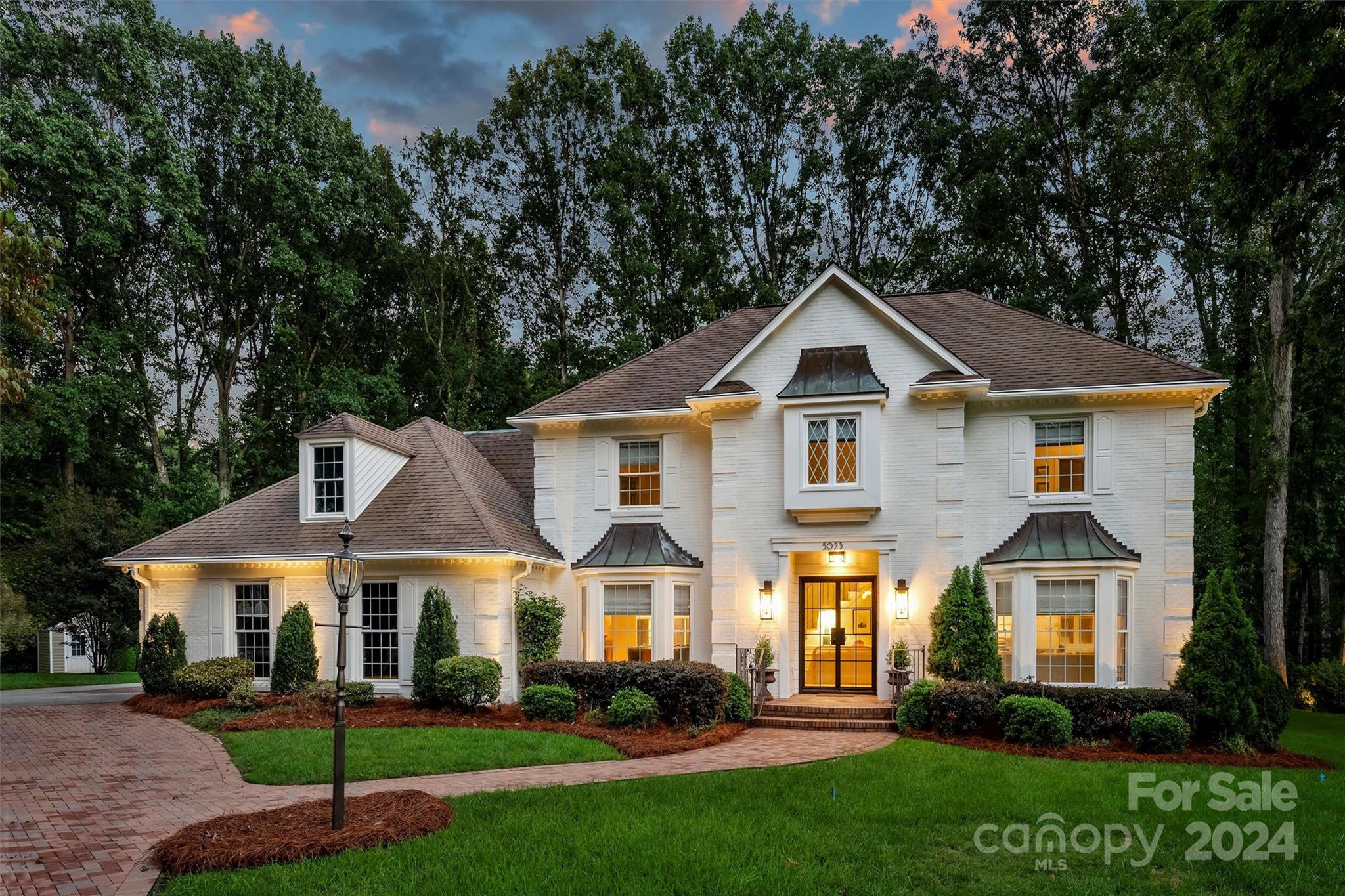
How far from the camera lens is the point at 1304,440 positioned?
23984 mm

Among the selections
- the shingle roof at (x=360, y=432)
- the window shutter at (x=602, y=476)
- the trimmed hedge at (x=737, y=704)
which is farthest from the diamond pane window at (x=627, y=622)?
the shingle roof at (x=360, y=432)

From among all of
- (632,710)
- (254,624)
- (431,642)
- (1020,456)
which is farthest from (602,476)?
(1020,456)

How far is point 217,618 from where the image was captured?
714 inches

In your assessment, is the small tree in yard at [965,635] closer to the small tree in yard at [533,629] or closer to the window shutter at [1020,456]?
the window shutter at [1020,456]

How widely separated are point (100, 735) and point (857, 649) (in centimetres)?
1399

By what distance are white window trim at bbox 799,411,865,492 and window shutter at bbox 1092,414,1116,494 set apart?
14.9ft

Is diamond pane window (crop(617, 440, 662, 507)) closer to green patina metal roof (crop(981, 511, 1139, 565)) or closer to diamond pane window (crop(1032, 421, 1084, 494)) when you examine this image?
green patina metal roof (crop(981, 511, 1139, 565))

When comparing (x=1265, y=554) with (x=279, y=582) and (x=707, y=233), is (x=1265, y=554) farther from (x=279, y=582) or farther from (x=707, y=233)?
(x=279, y=582)

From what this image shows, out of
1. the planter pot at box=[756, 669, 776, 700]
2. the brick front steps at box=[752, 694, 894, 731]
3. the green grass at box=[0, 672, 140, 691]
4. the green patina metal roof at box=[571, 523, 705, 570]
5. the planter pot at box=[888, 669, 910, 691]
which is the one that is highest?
the green patina metal roof at box=[571, 523, 705, 570]

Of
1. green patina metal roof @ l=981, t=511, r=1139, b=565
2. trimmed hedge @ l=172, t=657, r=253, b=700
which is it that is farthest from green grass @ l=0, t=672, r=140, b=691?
green patina metal roof @ l=981, t=511, r=1139, b=565

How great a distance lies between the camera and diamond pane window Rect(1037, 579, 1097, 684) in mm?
15688

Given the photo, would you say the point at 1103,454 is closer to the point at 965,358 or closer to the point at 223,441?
the point at 965,358

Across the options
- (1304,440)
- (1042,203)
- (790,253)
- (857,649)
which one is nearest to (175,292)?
(790,253)

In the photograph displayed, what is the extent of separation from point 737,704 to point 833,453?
523 centimetres
